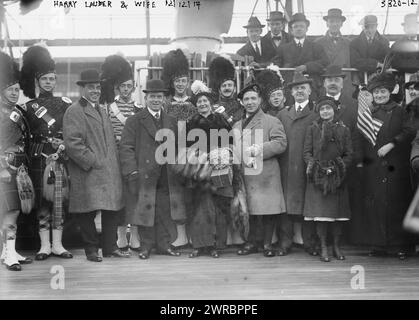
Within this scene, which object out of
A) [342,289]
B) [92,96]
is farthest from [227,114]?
[342,289]

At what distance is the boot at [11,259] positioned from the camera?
4.82 m

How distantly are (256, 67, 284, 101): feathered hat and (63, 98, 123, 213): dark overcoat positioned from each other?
1.57m

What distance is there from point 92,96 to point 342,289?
105 inches

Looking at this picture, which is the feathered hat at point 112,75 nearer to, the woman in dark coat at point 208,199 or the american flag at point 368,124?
the woman in dark coat at point 208,199

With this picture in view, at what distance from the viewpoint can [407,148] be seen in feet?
17.6

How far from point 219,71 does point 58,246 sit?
221cm

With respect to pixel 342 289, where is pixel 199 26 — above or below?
above

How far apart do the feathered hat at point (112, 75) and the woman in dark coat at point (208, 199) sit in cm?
88

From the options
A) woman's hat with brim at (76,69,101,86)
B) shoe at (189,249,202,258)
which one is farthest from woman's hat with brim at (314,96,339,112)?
woman's hat with brim at (76,69,101,86)

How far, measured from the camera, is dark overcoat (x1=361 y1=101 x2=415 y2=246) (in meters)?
5.36

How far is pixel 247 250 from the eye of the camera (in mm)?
5461

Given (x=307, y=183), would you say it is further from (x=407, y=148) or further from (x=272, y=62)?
(x=272, y=62)

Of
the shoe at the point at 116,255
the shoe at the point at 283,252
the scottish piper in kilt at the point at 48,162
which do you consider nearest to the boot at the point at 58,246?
the scottish piper in kilt at the point at 48,162
